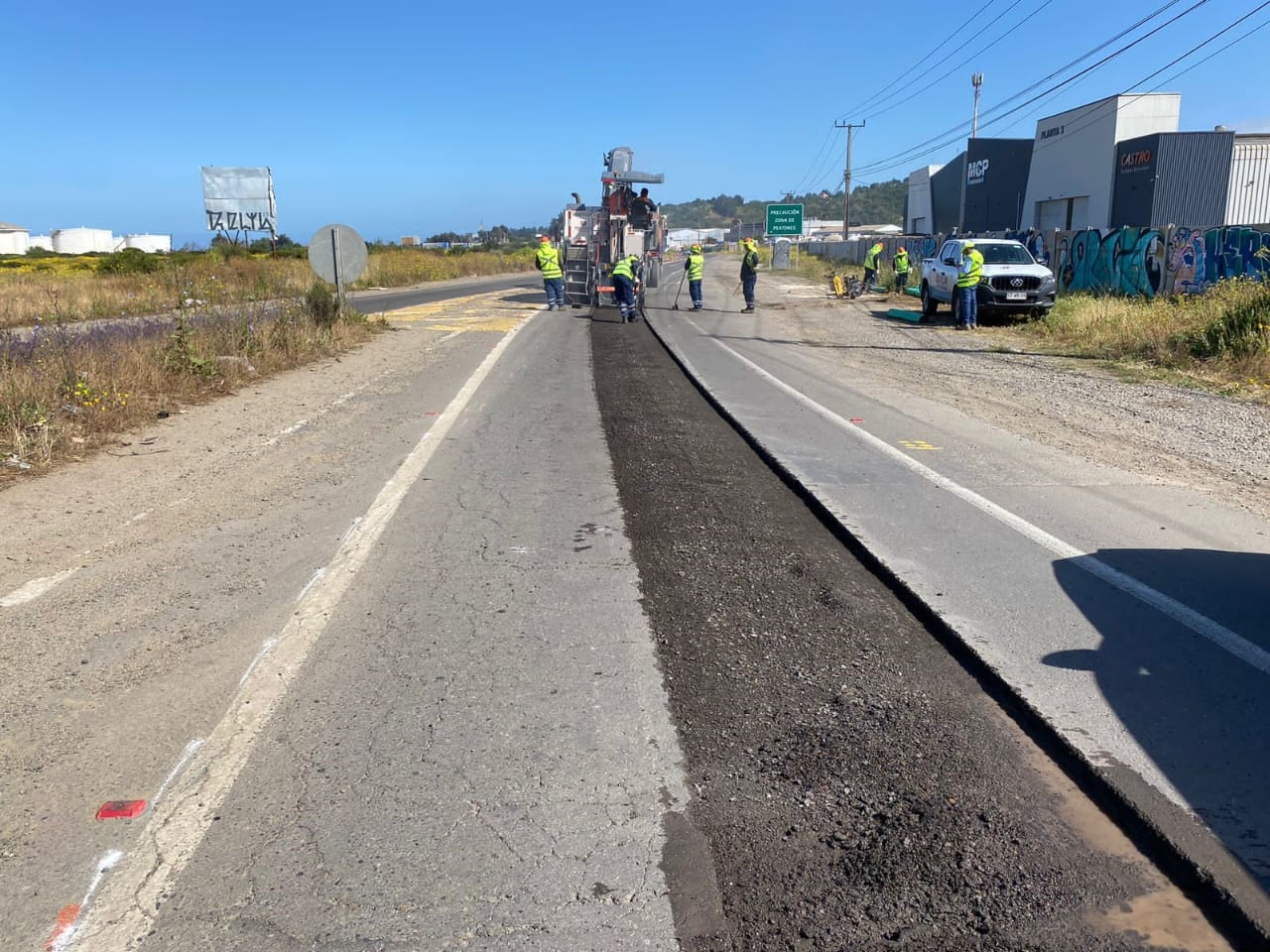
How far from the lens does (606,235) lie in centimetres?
2723

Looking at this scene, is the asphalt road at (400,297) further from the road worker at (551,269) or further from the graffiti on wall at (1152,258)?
the graffiti on wall at (1152,258)

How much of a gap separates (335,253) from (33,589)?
43.8ft

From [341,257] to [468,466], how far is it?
11.0m

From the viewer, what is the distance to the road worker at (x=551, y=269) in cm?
2544

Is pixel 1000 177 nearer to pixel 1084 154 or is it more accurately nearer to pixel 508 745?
pixel 1084 154

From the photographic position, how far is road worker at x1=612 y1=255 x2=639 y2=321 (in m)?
22.6

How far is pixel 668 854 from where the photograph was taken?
10.1ft

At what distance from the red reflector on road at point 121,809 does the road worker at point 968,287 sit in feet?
64.6

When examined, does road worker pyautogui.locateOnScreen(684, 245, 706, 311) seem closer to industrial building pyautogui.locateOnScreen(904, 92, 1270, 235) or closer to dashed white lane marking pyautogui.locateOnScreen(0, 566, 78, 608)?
industrial building pyautogui.locateOnScreen(904, 92, 1270, 235)

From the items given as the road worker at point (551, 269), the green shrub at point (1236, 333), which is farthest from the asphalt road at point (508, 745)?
the road worker at point (551, 269)

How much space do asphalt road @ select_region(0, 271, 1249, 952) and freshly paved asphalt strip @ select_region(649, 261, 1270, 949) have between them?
0.80 ft

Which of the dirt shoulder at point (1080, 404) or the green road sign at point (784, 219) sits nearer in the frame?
the dirt shoulder at point (1080, 404)

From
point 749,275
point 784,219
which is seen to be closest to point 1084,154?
point 784,219

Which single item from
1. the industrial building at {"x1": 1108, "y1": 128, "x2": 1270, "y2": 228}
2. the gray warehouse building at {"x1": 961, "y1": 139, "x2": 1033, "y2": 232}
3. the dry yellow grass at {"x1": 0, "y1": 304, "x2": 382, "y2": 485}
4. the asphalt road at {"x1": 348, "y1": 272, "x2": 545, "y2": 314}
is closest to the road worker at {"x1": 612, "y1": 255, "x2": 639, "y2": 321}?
the asphalt road at {"x1": 348, "y1": 272, "x2": 545, "y2": 314}
